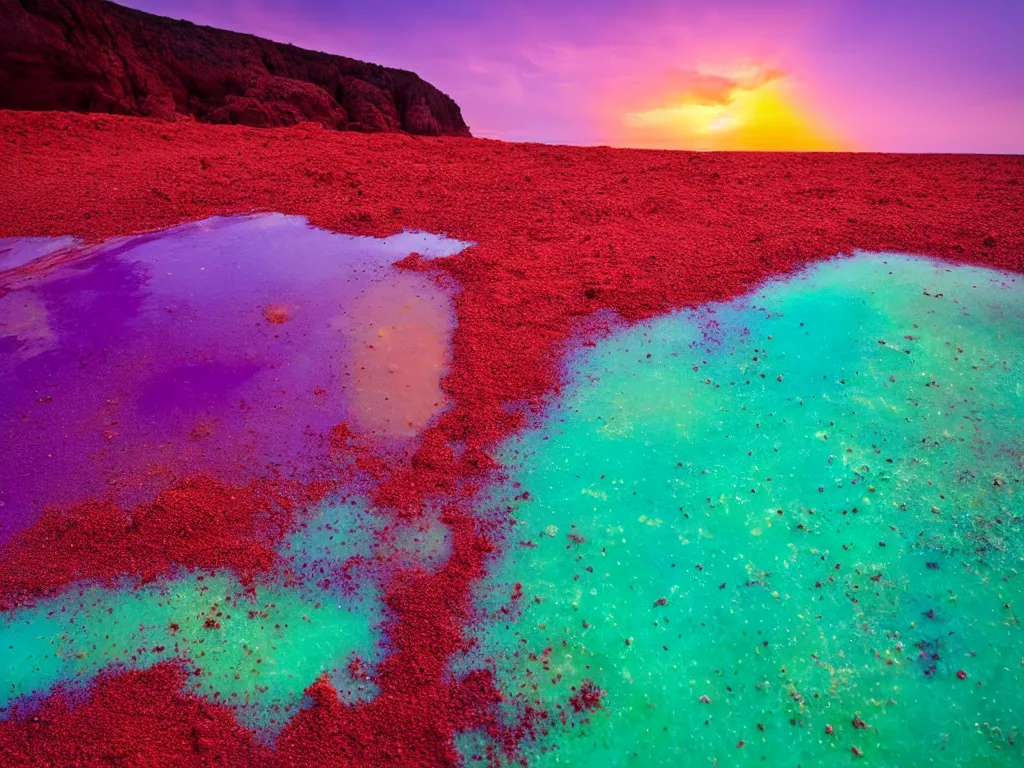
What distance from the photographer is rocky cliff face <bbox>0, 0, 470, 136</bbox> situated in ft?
59.7

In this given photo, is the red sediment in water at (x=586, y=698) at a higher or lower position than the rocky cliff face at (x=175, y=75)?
lower

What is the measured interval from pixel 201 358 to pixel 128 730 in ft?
15.6

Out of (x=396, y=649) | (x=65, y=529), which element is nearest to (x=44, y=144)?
(x=65, y=529)

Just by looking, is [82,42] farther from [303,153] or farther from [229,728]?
[229,728]

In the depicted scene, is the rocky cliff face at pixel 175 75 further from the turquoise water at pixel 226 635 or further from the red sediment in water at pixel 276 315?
the turquoise water at pixel 226 635

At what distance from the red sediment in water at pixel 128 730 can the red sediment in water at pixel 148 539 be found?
105cm

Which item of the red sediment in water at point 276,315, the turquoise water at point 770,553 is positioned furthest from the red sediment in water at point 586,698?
the red sediment in water at point 276,315

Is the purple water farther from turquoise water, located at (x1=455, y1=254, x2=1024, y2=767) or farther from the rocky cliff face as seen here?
the rocky cliff face

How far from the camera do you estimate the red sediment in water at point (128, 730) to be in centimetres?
397

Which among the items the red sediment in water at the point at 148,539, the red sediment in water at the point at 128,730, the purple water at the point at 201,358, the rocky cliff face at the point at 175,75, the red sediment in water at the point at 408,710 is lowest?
the red sediment in water at the point at 128,730

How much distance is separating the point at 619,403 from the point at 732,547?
224 centimetres

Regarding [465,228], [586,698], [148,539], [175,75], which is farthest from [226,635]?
[175,75]

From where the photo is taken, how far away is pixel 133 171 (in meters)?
13.5

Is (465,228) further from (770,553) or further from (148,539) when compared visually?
(770,553)
